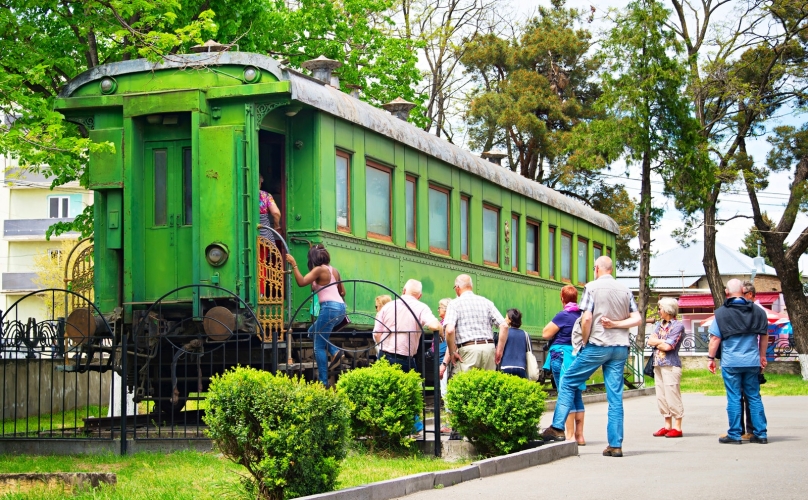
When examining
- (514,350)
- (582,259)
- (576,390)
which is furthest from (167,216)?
(582,259)

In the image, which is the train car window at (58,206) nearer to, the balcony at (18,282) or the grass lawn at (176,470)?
the balcony at (18,282)

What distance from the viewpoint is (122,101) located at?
12.2m

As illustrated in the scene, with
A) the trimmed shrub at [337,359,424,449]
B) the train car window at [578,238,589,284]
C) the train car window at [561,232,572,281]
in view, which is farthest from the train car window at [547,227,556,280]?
the trimmed shrub at [337,359,424,449]

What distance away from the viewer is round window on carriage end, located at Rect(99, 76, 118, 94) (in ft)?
40.4

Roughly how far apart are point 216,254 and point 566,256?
12.2 m

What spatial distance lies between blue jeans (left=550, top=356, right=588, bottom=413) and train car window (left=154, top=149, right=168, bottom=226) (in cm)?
435

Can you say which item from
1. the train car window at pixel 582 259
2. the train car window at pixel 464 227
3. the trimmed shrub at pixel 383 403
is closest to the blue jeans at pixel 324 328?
the trimmed shrub at pixel 383 403

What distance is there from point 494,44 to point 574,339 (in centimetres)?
3178

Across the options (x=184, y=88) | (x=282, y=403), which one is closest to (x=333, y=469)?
(x=282, y=403)

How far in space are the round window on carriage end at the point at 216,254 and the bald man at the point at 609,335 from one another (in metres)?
3.58

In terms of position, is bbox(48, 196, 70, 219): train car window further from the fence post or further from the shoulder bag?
the fence post

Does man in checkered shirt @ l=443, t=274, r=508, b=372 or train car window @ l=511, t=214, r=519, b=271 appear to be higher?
train car window @ l=511, t=214, r=519, b=271

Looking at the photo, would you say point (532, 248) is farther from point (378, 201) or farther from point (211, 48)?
point (211, 48)

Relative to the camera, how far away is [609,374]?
10.3m
